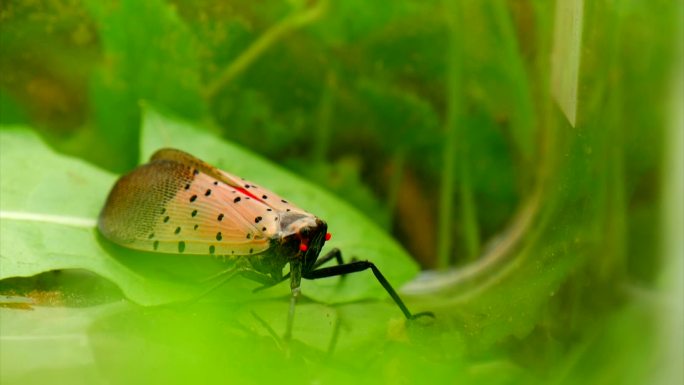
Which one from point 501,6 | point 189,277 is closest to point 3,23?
point 189,277

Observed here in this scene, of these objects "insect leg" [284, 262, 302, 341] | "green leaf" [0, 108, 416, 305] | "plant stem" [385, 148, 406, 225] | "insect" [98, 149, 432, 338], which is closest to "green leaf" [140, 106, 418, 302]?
"green leaf" [0, 108, 416, 305]

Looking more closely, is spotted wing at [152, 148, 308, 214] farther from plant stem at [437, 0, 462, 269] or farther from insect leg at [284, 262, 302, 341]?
plant stem at [437, 0, 462, 269]

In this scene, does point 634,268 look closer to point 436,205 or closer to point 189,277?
point 436,205

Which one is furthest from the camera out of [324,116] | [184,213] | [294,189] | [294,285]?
[324,116]

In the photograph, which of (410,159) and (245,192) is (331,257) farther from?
(410,159)

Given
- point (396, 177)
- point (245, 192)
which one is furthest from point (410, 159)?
point (245, 192)

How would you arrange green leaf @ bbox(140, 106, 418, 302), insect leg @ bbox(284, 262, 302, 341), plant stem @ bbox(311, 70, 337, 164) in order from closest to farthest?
insect leg @ bbox(284, 262, 302, 341) < green leaf @ bbox(140, 106, 418, 302) < plant stem @ bbox(311, 70, 337, 164)

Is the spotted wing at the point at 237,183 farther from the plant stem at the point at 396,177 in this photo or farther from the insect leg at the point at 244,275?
the plant stem at the point at 396,177

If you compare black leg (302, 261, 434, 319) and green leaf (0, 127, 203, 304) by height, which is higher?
green leaf (0, 127, 203, 304)
